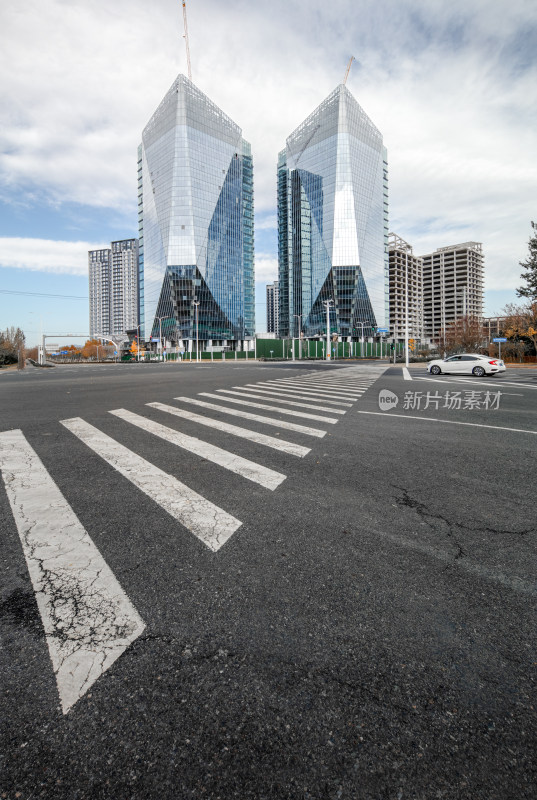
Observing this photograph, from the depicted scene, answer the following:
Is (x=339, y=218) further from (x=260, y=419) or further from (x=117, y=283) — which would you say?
(x=117, y=283)

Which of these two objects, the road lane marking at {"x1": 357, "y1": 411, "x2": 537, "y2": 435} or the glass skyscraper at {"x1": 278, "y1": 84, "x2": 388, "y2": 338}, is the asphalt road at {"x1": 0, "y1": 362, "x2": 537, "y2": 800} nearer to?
→ the road lane marking at {"x1": 357, "y1": 411, "x2": 537, "y2": 435}

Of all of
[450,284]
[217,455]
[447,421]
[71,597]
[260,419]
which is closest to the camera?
[71,597]

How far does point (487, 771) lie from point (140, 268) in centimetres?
14274

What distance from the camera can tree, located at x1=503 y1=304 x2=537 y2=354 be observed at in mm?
43719

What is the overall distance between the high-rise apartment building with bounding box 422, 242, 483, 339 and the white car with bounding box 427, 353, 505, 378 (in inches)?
5370

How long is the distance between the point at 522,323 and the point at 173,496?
2185 inches

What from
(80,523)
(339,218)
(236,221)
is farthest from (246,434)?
(236,221)

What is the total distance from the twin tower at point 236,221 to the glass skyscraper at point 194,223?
300mm

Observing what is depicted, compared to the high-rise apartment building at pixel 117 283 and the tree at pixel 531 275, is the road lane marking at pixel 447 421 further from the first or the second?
the high-rise apartment building at pixel 117 283

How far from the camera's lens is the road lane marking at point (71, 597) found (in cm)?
187

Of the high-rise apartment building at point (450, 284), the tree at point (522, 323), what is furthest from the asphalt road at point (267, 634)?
the high-rise apartment building at point (450, 284)

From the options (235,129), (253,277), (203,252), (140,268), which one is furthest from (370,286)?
(140,268)

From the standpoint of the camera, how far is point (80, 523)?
3383mm

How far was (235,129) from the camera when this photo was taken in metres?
126
